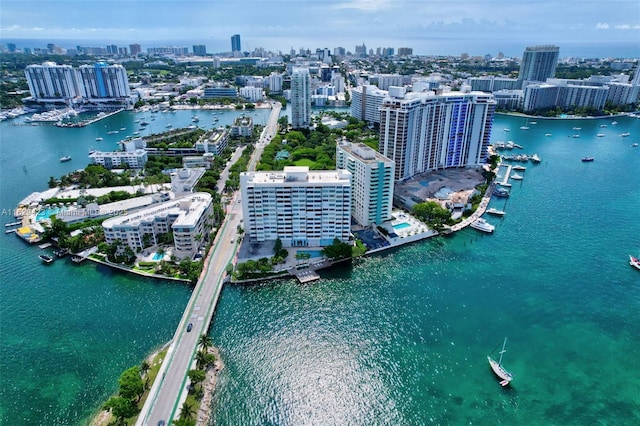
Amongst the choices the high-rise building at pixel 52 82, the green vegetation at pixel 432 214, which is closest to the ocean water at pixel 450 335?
the green vegetation at pixel 432 214

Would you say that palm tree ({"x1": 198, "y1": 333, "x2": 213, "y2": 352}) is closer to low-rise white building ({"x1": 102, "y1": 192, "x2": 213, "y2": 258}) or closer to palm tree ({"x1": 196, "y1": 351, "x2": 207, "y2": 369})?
palm tree ({"x1": 196, "y1": 351, "x2": 207, "y2": 369})

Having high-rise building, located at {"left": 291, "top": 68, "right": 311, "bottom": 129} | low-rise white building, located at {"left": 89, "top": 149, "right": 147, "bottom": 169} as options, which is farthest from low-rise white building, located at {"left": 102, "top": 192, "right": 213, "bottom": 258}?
high-rise building, located at {"left": 291, "top": 68, "right": 311, "bottom": 129}

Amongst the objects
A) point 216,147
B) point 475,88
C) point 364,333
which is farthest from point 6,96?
point 475,88

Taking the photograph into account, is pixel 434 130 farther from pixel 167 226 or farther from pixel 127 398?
pixel 127 398

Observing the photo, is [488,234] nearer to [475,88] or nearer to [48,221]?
[48,221]

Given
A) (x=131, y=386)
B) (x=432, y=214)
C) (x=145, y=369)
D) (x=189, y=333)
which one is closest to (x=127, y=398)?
(x=131, y=386)
